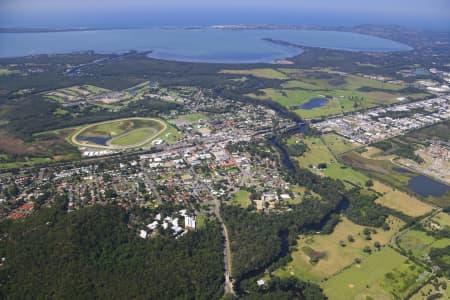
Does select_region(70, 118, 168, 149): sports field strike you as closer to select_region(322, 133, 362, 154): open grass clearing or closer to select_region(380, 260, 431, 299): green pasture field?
select_region(322, 133, 362, 154): open grass clearing

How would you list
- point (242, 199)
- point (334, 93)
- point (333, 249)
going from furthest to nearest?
point (334, 93) < point (242, 199) < point (333, 249)

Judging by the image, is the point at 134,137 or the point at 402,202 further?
the point at 134,137

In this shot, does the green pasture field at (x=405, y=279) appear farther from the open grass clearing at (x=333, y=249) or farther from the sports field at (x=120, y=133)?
the sports field at (x=120, y=133)

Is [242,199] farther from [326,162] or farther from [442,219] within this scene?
[442,219]

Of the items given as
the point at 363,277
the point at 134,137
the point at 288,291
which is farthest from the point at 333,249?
the point at 134,137

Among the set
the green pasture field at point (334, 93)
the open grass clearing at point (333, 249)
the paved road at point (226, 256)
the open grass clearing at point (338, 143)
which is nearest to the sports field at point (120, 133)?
the paved road at point (226, 256)

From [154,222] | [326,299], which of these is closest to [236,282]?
[326,299]

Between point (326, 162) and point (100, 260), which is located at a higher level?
point (100, 260)

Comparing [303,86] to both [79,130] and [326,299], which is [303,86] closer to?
[79,130]

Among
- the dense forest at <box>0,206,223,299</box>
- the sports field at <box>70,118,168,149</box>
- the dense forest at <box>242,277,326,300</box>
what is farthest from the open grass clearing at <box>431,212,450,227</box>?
the sports field at <box>70,118,168,149</box>
